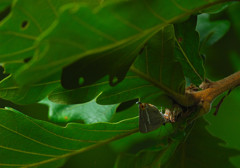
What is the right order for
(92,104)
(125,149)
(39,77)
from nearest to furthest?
(39,77)
(92,104)
(125,149)

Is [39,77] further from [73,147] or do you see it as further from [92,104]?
[92,104]

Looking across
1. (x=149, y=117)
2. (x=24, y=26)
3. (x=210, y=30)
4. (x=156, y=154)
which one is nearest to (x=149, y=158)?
(x=156, y=154)

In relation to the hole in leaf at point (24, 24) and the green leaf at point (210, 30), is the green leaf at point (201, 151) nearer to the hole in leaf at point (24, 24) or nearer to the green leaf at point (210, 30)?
the green leaf at point (210, 30)

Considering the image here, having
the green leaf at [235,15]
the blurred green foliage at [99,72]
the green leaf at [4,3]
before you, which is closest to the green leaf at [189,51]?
the blurred green foliage at [99,72]

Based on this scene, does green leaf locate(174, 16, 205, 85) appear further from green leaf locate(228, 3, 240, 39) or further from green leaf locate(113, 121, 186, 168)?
green leaf locate(228, 3, 240, 39)

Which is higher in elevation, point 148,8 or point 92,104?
point 148,8

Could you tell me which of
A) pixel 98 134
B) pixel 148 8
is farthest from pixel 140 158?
pixel 148 8
